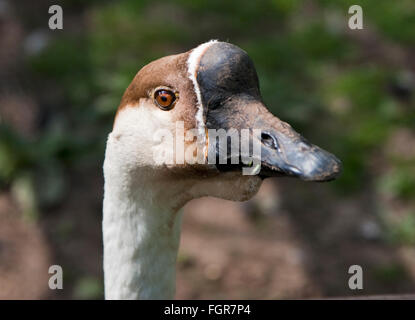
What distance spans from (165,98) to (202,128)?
0.64 ft

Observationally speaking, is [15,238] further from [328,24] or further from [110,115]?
[328,24]

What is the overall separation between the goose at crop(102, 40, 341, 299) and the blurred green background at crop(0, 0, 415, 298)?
183 centimetres

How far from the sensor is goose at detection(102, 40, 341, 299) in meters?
1.92

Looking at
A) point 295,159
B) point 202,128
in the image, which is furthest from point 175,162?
point 295,159

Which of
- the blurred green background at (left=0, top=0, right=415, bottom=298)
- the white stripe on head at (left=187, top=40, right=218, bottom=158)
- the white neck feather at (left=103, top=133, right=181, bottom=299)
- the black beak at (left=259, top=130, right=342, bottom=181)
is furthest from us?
the blurred green background at (left=0, top=0, right=415, bottom=298)

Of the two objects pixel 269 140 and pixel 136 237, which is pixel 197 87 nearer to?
pixel 269 140

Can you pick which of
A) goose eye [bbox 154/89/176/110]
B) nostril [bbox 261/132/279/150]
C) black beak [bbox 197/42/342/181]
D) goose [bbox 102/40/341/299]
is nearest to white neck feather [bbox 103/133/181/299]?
goose [bbox 102/40/341/299]

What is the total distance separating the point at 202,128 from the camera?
6.79 feet

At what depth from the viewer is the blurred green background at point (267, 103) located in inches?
180

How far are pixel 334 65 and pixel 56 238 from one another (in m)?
3.43

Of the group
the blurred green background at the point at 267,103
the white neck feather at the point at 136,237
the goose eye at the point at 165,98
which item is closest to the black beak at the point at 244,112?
the goose eye at the point at 165,98

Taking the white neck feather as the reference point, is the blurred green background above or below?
above

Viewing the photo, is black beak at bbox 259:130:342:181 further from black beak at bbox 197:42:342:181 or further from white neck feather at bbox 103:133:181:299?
white neck feather at bbox 103:133:181:299

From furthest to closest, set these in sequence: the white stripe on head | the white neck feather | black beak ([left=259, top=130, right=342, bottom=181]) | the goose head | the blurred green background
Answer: the blurred green background, the white neck feather, the white stripe on head, the goose head, black beak ([left=259, top=130, right=342, bottom=181])
